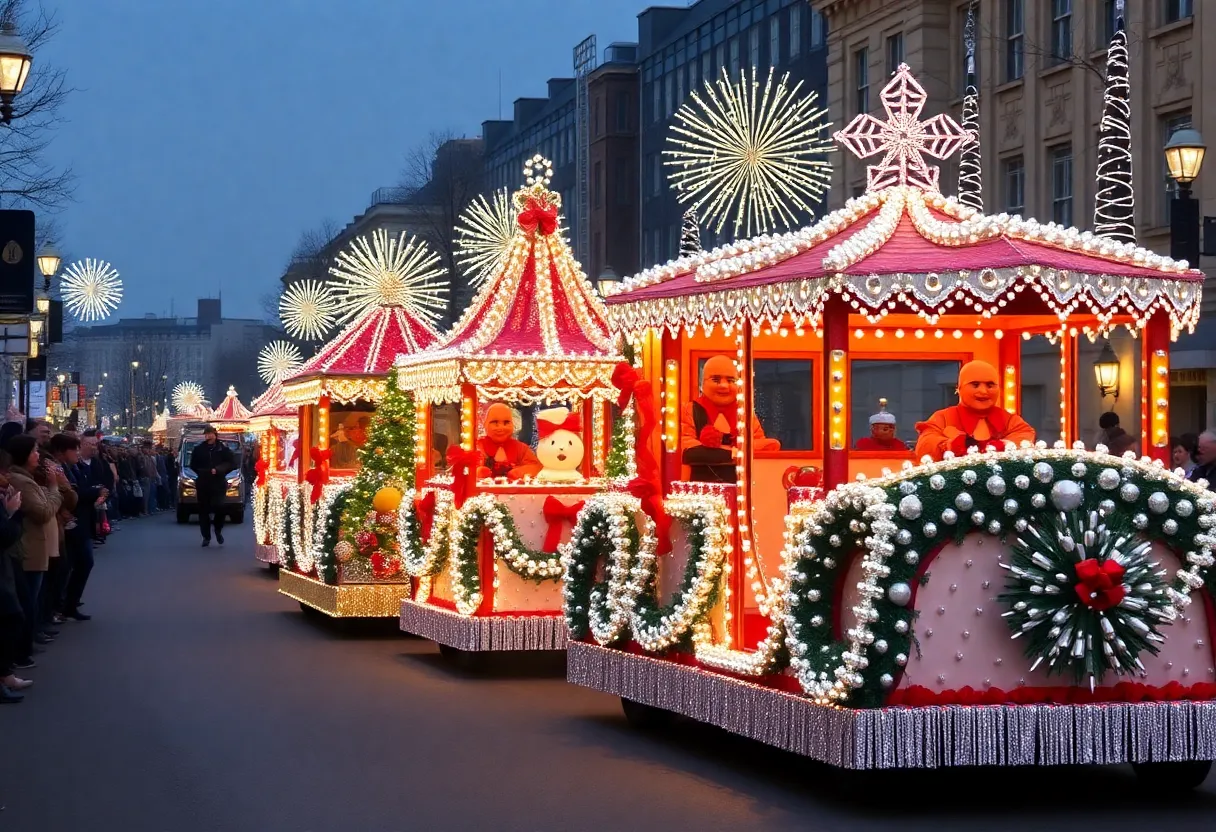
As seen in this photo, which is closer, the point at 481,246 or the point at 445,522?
the point at 445,522

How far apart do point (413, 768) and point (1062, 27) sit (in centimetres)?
2705

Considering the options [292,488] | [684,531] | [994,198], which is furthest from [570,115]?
[684,531]

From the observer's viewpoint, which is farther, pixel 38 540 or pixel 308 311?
pixel 308 311

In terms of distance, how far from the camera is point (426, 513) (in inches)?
704

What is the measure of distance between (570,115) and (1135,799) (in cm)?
6517

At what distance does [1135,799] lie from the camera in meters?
10.3

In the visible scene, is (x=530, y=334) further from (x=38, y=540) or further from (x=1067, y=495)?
(x=1067, y=495)

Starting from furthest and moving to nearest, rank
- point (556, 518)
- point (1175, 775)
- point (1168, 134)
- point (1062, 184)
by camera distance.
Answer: point (1062, 184), point (1168, 134), point (556, 518), point (1175, 775)

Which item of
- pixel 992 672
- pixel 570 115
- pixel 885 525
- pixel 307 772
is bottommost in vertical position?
pixel 307 772

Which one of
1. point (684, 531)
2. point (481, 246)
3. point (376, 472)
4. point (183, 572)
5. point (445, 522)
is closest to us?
point (684, 531)

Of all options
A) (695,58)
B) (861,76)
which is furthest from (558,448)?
(695,58)

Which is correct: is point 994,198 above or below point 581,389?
above

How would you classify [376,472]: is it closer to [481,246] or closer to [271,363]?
[481,246]

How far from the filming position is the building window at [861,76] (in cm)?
4294
